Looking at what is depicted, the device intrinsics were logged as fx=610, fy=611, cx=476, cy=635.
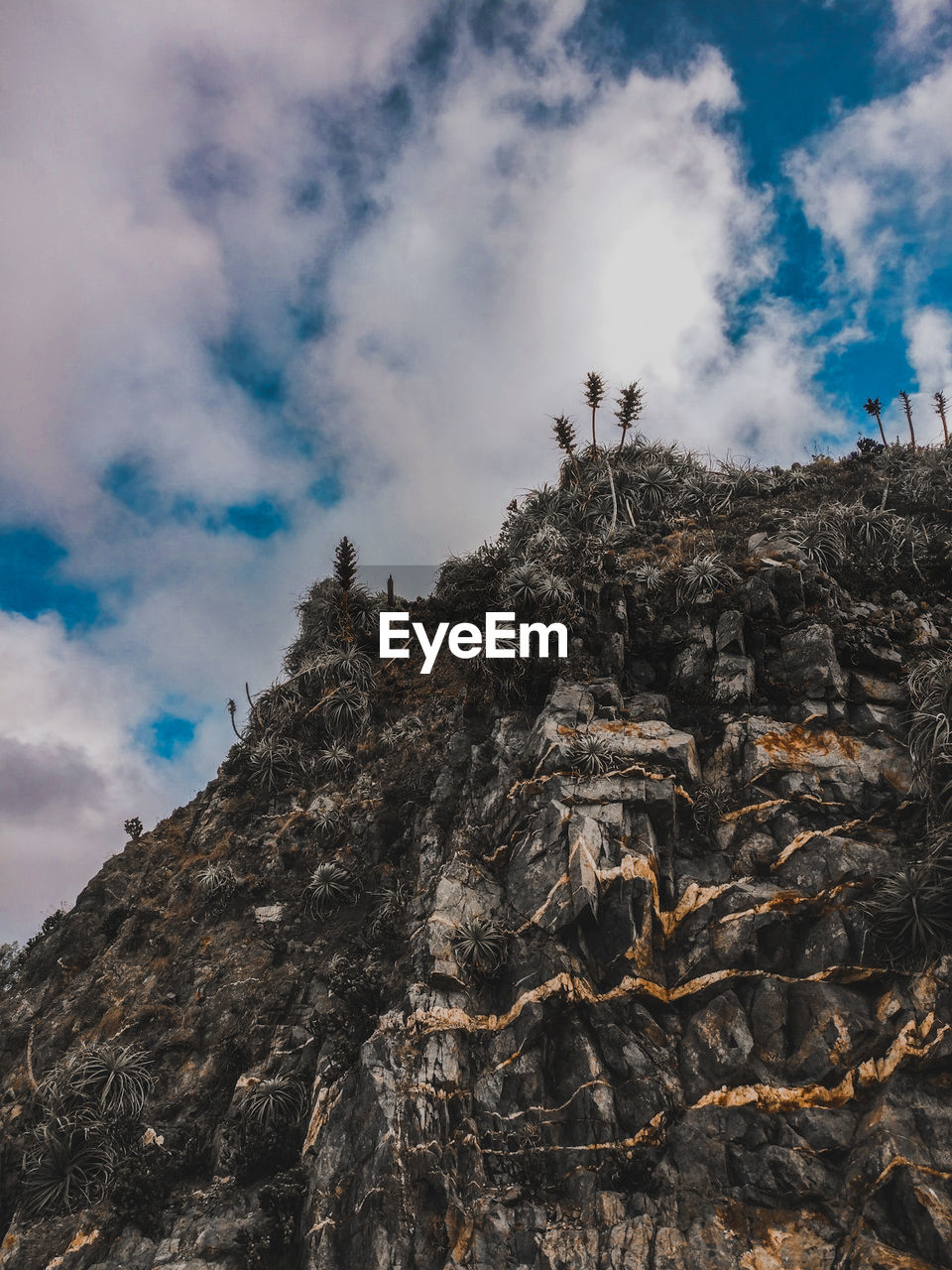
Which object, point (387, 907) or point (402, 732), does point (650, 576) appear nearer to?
point (402, 732)

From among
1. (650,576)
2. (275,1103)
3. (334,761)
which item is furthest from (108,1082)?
(650,576)

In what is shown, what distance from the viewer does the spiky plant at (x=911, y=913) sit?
9.69 meters

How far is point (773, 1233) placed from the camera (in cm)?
837

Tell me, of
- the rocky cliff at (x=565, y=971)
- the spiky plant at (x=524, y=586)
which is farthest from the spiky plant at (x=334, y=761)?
the spiky plant at (x=524, y=586)

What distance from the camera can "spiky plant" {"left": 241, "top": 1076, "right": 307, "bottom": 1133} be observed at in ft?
37.7

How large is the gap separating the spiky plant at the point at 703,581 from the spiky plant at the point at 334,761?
34.8ft

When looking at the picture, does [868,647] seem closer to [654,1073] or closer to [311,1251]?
[654,1073]

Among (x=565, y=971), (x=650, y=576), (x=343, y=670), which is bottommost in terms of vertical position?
(x=565, y=971)

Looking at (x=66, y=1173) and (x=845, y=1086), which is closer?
(x=845, y=1086)

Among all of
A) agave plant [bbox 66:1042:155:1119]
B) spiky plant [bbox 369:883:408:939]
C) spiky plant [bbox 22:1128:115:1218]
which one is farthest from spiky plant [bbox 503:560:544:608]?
spiky plant [bbox 22:1128:115:1218]

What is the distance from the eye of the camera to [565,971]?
11156 mm

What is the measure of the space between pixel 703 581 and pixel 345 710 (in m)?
11.3

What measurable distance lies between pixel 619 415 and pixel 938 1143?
2768 cm

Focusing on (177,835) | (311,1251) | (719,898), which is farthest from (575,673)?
(177,835)
